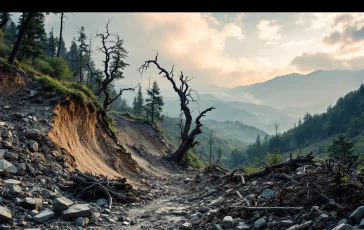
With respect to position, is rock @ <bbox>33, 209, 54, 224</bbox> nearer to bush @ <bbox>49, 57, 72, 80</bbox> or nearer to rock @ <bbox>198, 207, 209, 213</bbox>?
rock @ <bbox>198, 207, 209, 213</bbox>

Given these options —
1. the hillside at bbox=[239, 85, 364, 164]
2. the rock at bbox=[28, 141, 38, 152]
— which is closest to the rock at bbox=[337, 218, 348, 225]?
the rock at bbox=[28, 141, 38, 152]

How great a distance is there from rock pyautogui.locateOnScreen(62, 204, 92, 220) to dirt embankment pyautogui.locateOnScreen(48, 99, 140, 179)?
4.07 meters

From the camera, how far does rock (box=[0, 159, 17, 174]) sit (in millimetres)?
6500

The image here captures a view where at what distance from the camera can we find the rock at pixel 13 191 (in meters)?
5.67

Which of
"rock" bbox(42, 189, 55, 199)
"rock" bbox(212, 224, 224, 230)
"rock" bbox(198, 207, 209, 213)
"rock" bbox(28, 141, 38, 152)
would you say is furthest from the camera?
"rock" bbox(28, 141, 38, 152)

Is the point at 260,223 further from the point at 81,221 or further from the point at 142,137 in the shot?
the point at 142,137

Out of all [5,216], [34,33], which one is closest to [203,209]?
[5,216]

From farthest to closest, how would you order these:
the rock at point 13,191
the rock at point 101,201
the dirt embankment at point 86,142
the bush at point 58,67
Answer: the bush at point 58,67, the dirt embankment at point 86,142, the rock at point 101,201, the rock at point 13,191

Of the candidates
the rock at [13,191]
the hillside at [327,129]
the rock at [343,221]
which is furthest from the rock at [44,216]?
the hillside at [327,129]

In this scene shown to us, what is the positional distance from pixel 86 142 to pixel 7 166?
7.41 m

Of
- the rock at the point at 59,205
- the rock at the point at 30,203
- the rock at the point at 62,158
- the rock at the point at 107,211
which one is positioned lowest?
the rock at the point at 107,211

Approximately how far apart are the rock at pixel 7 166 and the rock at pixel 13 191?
854 millimetres

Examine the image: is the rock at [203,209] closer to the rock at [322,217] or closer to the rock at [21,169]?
the rock at [322,217]

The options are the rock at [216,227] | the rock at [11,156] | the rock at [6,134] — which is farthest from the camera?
the rock at [6,134]
